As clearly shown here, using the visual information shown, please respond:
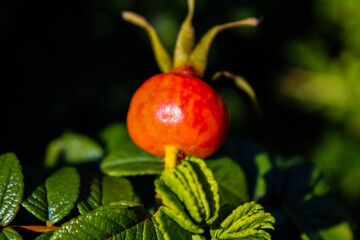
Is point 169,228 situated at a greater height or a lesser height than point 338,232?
greater

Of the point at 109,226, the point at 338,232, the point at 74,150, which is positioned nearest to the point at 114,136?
the point at 74,150

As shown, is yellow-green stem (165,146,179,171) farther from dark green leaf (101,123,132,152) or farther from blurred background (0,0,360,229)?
blurred background (0,0,360,229)

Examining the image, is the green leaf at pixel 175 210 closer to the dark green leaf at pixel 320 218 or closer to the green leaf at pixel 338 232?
the dark green leaf at pixel 320 218

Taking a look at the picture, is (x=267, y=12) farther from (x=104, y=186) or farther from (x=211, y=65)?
(x=104, y=186)

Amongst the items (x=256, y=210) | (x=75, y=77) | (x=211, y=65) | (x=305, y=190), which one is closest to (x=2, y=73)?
(x=75, y=77)

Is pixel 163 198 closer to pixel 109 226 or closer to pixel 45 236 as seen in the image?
pixel 109 226

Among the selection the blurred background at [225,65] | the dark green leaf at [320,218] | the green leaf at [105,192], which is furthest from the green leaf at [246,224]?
the blurred background at [225,65]
